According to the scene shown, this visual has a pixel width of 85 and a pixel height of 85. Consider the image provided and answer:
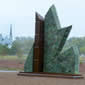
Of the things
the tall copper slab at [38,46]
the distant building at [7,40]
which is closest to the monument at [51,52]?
the tall copper slab at [38,46]

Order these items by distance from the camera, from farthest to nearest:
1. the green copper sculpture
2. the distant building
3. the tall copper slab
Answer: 1. the distant building
2. the tall copper slab
3. the green copper sculpture

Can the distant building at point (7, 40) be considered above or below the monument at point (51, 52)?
above

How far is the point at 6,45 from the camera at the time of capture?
34.6 feet

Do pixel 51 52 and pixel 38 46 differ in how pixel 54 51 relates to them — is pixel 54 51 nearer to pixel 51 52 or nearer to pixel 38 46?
pixel 51 52

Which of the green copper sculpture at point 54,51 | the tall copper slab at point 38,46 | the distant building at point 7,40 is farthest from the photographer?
the distant building at point 7,40

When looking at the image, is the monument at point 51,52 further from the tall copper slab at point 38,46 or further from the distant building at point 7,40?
the distant building at point 7,40

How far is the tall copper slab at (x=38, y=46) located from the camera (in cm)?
696

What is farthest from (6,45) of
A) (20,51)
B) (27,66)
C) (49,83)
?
(49,83)

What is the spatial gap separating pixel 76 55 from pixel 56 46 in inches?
26.6

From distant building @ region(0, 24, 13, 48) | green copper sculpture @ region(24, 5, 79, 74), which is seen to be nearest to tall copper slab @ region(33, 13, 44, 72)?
green copper sculpture @ region(24, 5, 79, 74)

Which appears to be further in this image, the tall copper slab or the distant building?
the distant building

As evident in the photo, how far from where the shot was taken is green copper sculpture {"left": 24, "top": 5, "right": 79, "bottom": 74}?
6.79 m

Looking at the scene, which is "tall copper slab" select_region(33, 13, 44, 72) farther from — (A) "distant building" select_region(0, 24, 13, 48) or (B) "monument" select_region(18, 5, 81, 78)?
(A) "distant building" select_region(0, 24, 13, 48)

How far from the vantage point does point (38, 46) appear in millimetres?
7020
